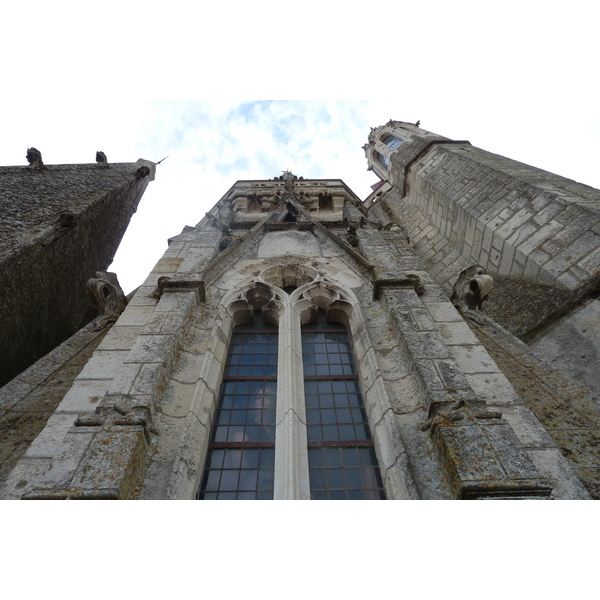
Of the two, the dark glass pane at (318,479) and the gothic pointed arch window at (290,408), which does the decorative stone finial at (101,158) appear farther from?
the dark glass pane at (318,479)

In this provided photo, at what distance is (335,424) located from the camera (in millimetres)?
4570

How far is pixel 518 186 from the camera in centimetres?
816

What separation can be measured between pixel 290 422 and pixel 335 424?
57 cm

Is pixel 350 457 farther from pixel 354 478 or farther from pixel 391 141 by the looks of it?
pixel 391 141

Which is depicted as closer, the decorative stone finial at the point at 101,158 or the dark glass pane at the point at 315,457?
the dark glass pane at the point at 315,457

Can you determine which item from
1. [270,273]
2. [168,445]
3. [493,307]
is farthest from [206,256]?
[493,307]

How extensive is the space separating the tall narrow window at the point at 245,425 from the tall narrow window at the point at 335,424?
41 cm

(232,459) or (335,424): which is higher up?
(335,424)

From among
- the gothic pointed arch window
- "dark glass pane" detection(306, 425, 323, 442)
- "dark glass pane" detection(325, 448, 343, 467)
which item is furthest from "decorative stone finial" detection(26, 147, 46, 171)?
"dark glass pane" detection(325, 448, 343, 467)

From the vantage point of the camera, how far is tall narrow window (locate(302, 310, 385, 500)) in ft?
12.9

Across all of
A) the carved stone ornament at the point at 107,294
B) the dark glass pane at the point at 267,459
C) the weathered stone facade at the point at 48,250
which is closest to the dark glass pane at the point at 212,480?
the dark glass pane at the point at 267,459

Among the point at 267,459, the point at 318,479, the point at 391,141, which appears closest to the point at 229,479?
the point at 267,459

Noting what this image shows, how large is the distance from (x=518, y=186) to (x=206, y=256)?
225 inches

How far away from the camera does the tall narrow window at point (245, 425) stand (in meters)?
3.96
